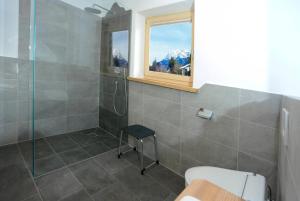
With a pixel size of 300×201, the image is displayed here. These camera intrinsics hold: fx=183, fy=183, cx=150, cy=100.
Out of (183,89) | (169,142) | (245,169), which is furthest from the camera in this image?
(169,142)

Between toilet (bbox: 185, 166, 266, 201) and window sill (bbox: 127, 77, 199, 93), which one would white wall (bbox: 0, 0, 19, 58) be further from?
toilet (bbox: 185, 166, 266, 201)

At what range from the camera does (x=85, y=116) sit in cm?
313

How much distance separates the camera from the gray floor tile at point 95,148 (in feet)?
8.18

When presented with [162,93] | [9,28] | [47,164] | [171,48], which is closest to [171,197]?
[162,93]

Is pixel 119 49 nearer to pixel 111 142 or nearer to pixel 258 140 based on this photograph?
pixel 111 142

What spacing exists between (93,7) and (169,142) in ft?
7.53

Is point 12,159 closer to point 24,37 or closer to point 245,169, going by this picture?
point 24,37

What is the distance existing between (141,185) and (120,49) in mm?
1916

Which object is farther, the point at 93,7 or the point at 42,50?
the point at 93,7

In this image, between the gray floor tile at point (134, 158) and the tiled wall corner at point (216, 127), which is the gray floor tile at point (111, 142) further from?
the tiled wall corner at point (216, 127)

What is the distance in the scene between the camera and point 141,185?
1882 millimetres

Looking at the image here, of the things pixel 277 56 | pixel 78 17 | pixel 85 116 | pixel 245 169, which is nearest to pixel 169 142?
pixel 245 169

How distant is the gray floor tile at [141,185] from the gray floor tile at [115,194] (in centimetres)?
6

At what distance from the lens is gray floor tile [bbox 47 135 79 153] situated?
2.54 metres
